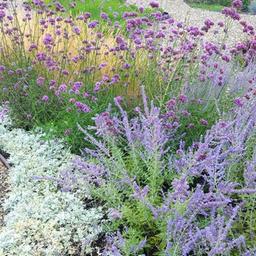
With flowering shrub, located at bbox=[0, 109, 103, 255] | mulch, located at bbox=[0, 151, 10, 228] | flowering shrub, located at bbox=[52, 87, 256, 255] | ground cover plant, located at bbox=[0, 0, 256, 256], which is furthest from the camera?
mulch, located at bbox=[0, 151, 10, 228]

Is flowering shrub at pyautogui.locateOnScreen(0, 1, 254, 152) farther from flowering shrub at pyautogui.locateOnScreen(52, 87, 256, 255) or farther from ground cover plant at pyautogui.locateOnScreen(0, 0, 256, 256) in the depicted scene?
flowering shrub at pyautogui.locateOnScreen(52, 87, 256, 255)

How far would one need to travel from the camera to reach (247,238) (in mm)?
2465

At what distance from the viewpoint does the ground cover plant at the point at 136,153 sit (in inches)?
94.0

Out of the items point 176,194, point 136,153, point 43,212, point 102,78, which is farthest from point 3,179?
point 176,194

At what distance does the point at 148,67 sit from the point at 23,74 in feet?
3.53

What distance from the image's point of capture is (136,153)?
121 inches

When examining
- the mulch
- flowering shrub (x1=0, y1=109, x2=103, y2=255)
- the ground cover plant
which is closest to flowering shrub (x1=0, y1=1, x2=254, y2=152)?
the ground cover plant

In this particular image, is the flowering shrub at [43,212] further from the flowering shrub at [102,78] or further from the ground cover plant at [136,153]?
the flowering shrub at [102,78]

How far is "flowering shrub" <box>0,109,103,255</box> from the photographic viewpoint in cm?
273

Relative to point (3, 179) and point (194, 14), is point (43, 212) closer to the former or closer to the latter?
point (3, 179)

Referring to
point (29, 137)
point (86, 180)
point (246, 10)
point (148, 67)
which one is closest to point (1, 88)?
point (29, 137)

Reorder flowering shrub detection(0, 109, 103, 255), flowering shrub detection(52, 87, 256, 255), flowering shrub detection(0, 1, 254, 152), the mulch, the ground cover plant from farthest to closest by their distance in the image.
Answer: flowering shrub detection(0, 1, 254, 152) < the mulch < flowering shrub detection(0, 109, 103, 255) < the ground cover plant < flowering shrub detection(52, 87, 256, 255)

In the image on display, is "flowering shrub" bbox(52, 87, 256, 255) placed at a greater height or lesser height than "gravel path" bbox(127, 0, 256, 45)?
greater

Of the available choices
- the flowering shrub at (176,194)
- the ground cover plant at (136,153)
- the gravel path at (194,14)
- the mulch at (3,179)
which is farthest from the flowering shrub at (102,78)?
the gravel path at (194,14)
